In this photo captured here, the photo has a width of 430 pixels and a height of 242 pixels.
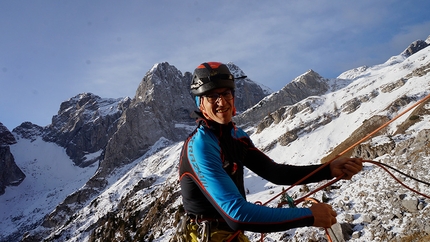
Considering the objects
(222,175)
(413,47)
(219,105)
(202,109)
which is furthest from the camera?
(413,47)

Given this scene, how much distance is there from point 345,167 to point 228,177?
6.14 feet

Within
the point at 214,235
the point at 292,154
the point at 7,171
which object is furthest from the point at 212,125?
the point at 7,171

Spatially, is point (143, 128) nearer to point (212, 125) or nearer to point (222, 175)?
point (212, 125)

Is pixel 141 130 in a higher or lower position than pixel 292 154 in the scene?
higher

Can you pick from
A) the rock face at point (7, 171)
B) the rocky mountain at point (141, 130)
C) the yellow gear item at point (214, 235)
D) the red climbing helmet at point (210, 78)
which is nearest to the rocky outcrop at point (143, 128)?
the rocky mountain at point (141, 130)

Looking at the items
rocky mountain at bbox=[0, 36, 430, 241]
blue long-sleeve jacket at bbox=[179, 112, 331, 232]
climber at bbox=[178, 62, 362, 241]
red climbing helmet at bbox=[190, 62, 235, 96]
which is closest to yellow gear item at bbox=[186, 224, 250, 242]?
climber at bbox=[178, 62, 362, 241]

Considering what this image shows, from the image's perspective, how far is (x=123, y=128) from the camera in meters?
146

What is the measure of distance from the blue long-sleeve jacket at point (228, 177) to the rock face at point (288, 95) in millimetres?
118127

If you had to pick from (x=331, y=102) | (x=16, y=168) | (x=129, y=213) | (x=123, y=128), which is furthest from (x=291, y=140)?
(x=16, y=168)

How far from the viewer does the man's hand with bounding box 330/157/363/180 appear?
3.67 m

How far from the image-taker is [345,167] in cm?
374

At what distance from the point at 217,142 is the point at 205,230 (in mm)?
1069

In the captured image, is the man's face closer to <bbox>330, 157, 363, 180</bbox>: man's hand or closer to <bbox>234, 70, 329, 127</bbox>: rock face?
<bbox>330, 157, 363, 180</bbox>: man's hand

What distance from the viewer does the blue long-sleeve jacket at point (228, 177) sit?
104 inches
